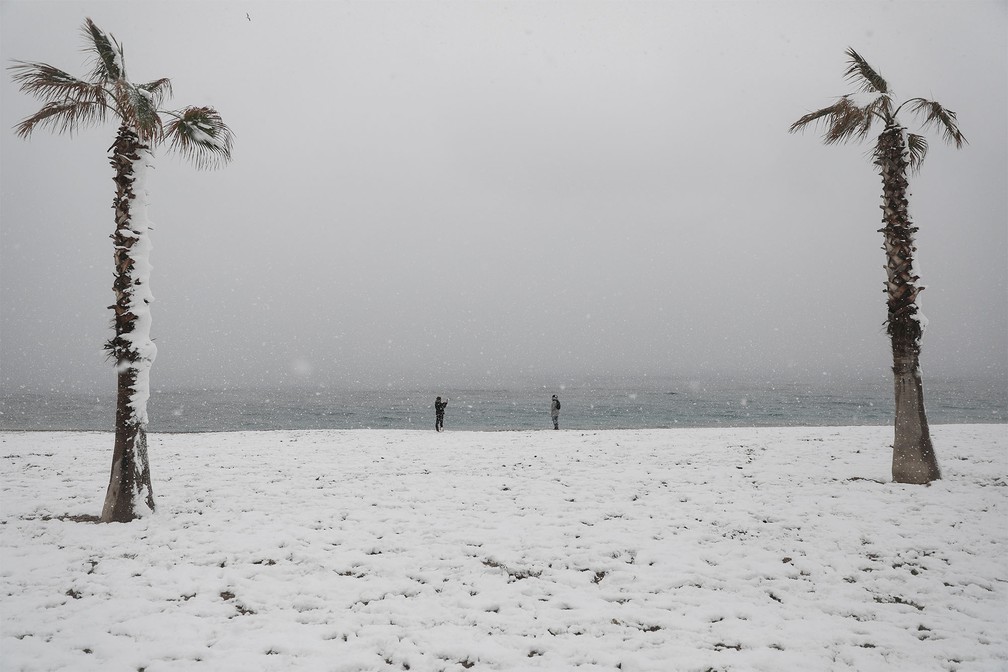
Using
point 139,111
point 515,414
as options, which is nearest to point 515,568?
point 139,111

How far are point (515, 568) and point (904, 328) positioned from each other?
10.0m

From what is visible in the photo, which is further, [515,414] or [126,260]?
[515,414]

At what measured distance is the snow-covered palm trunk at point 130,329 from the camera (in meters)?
9.02

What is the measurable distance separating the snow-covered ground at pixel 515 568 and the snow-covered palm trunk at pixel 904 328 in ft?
1.86

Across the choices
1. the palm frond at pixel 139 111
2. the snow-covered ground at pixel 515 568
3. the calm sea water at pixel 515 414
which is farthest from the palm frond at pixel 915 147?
the calm sea water at pixel 515 414

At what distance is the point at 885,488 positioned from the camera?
10430 mm

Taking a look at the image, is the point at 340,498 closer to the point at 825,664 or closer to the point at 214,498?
the point at 214,498

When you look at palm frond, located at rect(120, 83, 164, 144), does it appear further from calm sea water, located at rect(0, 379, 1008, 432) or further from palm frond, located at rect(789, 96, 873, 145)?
calm sea water, located at rect(0, 379, 1008, 432)

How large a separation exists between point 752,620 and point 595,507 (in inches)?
167

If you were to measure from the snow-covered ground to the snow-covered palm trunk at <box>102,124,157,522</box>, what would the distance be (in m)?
0.68

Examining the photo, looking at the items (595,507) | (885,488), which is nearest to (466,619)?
(595,507)

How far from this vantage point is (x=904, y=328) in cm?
1091

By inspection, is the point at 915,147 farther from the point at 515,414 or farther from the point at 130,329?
the point at 515,414

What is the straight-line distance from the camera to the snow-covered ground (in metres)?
5.14
